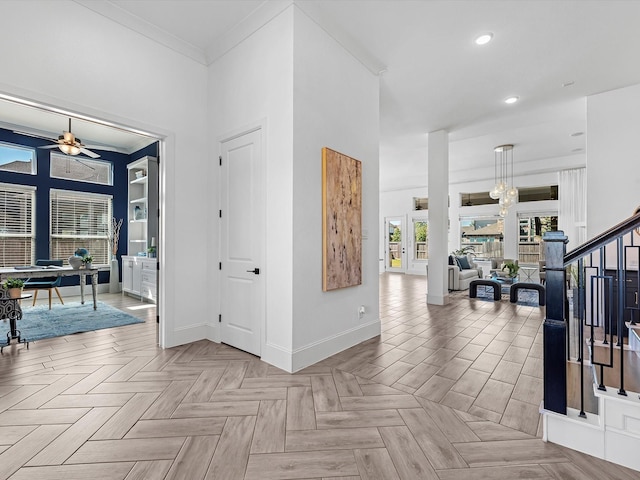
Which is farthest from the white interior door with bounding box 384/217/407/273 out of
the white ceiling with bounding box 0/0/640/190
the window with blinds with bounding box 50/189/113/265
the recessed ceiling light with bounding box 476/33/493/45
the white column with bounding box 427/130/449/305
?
the window with blinds with bounding box 50/189/113/265

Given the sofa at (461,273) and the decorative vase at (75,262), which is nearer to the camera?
the decorative vase at (75,262)

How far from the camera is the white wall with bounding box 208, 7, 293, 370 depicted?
2.94m

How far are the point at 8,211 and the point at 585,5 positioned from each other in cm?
920

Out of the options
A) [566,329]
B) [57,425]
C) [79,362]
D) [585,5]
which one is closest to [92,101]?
[79,362]

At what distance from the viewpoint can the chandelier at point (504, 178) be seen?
7.63m

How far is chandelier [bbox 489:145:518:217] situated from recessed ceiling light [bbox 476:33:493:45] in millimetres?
4607

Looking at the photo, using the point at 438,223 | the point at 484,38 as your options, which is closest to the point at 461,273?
the point at 438,223

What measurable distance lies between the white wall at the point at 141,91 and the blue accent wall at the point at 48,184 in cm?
300

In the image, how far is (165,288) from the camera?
11.5 ft

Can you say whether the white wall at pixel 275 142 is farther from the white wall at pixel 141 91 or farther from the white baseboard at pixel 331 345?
the white wall at pixel 141 91

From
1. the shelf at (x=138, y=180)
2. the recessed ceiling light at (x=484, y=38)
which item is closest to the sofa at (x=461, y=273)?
the recessed ceiling light at (x=484, y=38)

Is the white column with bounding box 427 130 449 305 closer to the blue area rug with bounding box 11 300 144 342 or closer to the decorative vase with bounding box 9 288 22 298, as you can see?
the blue area rug with bounding box 11 300 144 342

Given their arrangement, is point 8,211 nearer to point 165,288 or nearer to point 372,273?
point 165,288

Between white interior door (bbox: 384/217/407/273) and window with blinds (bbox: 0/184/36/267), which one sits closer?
window with blinds (bbox: 0/184/36/267)
